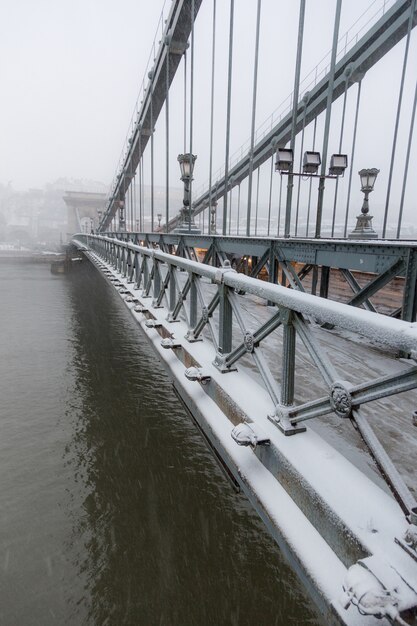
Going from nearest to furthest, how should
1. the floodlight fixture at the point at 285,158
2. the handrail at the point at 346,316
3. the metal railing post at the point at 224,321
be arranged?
the handrail at the point at 346,316 < the metal railing post at the point at 224,321 < the floodlight fixture at the point at 285,158

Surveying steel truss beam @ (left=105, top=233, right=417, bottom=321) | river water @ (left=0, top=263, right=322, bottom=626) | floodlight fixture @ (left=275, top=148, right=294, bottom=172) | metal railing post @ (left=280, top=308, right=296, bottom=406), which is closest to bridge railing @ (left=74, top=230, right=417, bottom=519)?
metal railing post @ (left=280, top=308, right=296, bottom=406)

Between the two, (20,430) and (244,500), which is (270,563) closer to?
(244,500)

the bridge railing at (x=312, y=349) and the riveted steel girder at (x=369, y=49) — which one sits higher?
the riveted steel girder at (x=369, y=49)

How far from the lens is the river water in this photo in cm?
335

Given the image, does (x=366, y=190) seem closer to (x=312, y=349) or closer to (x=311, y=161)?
(x=311, y=161)

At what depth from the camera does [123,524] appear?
4.29m

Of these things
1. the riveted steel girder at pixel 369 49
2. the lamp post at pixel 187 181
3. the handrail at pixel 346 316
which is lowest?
the handrail at pixel 346 316

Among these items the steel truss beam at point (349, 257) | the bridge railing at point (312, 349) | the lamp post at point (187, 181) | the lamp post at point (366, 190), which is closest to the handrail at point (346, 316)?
the bridge railing at point (312, 349)

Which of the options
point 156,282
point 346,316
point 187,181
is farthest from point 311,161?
point 346,316

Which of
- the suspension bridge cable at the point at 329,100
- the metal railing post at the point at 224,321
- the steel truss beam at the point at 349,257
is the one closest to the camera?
the metal railing post at the point at 224,321

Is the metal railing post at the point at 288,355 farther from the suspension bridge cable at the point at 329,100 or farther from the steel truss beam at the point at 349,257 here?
the suspension bridge cable at the point at 329,100

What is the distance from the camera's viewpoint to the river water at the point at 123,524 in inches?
132

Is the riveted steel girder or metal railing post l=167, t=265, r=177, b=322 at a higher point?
the riveted steel girder

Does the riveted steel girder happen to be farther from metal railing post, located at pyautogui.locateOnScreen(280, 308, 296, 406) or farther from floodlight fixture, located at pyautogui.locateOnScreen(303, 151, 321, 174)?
metal railing post, located at pyautogui.locateOnScreen(280, 308, 296, 406)
